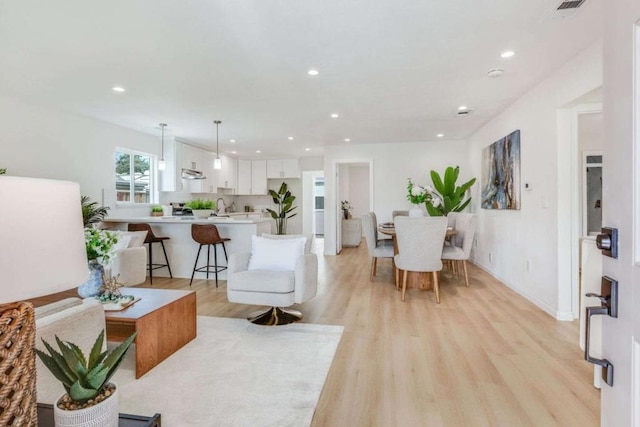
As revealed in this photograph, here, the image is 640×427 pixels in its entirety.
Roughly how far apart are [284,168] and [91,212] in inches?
198

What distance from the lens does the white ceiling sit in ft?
7.07

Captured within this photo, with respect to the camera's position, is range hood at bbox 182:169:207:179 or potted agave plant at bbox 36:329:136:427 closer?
potted agave plant at bbox 36:329:136:427

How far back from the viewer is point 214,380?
206 centimetres

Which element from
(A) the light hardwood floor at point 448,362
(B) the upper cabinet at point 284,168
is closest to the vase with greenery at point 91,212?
(A) the light hardwood floor at point 448,362

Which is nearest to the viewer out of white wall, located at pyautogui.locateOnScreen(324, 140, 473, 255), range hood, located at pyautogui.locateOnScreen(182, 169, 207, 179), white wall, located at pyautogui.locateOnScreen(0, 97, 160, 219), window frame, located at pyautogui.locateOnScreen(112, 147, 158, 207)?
white wall, located at pyautogui.locateOnScreen(0, 97, 160, 219)

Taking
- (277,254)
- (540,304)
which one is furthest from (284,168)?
(540,304)

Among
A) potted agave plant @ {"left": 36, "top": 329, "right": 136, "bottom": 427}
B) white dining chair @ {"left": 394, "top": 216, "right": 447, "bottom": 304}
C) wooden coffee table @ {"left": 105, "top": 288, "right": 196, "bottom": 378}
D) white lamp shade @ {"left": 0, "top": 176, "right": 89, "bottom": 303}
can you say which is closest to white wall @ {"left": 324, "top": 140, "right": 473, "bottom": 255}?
white dining chair @ {"left": 394, "top": 216, "right": 447, "bottom": 304}

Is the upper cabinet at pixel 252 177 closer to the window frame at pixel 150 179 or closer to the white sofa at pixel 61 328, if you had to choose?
the window frame at pixel 150 179

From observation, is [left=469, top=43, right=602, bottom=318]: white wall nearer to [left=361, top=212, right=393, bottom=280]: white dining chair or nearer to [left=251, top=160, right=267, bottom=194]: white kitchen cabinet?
[left=361, top=212, right=393, bottom=280]: white dining chair

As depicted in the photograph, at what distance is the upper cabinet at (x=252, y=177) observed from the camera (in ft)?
29.3

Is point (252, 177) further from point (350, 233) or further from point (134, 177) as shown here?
point (134, 177)

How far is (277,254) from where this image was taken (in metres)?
3.12

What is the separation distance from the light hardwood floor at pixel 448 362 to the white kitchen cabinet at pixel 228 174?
4.60 metres

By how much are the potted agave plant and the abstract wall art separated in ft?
14.2
